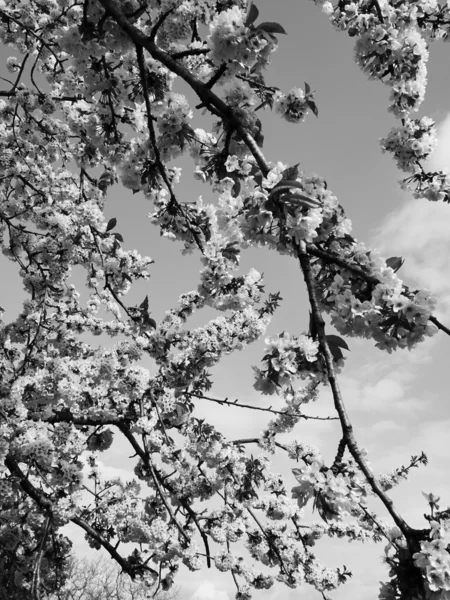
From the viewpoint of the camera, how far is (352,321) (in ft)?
7.71

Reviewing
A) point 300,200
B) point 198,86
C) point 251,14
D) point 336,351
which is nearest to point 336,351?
point 336,351

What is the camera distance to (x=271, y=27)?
9.16 ft

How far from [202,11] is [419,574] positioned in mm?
4595

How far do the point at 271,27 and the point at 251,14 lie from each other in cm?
16

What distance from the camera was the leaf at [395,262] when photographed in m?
2.35

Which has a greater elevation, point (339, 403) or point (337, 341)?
point (337, 341)

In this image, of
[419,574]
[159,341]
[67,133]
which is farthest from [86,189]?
[419,574]

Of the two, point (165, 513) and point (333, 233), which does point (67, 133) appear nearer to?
point (333, 233)

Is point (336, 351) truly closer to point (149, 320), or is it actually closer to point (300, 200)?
point (300, 200)

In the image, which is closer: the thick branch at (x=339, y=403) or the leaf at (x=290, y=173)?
the thick branch at (x=339, y=403)

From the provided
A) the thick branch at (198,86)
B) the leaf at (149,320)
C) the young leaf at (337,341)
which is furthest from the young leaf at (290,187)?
the leaf at (149,320)

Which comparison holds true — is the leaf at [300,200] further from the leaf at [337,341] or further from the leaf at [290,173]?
the leaf at [337,341]

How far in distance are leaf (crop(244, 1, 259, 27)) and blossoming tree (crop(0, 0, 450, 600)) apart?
11 millimetres

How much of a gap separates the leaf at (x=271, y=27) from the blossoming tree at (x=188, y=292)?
0.01 metres
